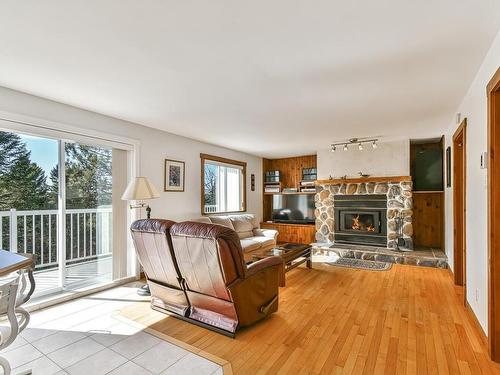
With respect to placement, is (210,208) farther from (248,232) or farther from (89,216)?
(89,216)

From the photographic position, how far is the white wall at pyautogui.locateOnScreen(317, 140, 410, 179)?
5555 millimetres

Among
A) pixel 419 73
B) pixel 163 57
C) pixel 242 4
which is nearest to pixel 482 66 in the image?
pixel 419 73

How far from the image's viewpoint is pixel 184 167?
499 centimetres

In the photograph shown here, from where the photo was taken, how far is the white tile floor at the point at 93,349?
2.00m

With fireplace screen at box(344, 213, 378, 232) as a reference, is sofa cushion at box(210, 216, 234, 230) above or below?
above

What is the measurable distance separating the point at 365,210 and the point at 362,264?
142 centimetres

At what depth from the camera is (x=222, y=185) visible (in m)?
6.29

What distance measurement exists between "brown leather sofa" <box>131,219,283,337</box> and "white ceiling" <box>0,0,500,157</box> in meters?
1.42

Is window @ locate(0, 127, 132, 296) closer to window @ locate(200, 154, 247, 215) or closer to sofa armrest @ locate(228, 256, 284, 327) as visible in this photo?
window @ locate(200, 154, 247, 215)

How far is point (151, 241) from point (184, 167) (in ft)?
8.19

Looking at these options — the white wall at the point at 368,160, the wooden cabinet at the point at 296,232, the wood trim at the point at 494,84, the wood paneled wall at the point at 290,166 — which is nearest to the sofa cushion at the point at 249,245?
the wooden cabinet at the point at 296,232

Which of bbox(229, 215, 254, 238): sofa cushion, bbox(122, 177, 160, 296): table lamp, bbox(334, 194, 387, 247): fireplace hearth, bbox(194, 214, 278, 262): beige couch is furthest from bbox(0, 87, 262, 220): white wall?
bbox(334, 194, 387, 247): fireplace hearth

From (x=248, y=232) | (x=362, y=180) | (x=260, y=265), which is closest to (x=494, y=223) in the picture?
(x=260, y=265)

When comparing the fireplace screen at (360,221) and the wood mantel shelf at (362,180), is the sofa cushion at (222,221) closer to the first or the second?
the wood mantel shelf at (362,180)
